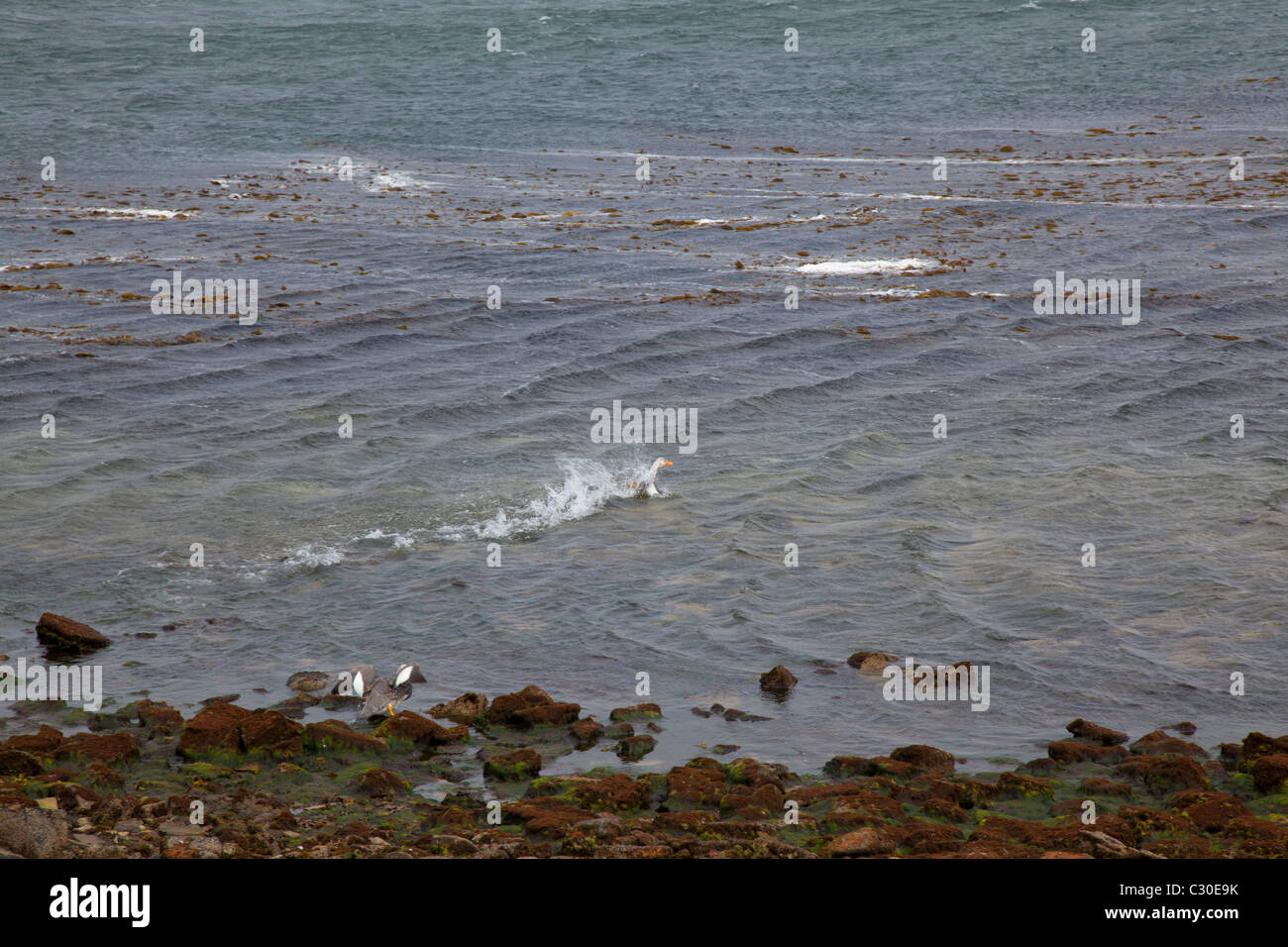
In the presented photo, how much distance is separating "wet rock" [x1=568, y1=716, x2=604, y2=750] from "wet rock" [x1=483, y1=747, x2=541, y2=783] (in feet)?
2.62

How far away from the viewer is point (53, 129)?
61500 millimetres

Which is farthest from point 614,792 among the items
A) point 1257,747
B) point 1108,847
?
point 1257,747

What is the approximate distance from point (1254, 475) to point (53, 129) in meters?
60.4

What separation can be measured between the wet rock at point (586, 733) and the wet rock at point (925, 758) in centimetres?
306

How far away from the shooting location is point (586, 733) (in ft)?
41.6

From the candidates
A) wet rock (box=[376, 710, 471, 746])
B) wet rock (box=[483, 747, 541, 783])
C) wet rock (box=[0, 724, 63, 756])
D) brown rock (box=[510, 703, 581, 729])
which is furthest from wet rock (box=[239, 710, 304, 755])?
brown rock (box=[510, 703, 581, 729])

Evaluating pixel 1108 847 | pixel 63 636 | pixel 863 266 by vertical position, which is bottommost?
pixel 1108 847

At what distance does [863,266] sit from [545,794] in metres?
27.3

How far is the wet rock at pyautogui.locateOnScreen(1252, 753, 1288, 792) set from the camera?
11305 millimetres

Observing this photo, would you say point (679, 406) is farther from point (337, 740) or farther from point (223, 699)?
point (337, 740)

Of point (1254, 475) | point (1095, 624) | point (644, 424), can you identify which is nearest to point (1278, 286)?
point (1254, 475)

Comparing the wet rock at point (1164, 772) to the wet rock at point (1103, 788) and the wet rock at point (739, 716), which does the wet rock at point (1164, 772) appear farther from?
the wet rock at point (739, 716)

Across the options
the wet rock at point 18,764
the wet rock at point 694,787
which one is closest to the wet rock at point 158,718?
the wet rock at point 18,764

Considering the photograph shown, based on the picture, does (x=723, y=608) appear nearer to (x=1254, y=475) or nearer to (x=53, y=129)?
(x=1254, y=475)
